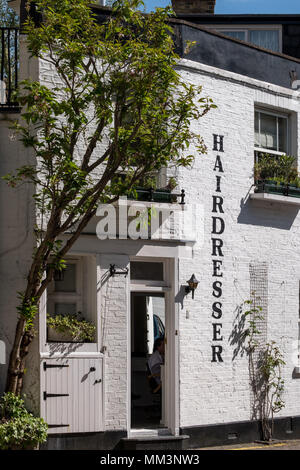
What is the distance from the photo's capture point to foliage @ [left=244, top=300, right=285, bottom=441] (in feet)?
53.7

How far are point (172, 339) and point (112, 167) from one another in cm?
383

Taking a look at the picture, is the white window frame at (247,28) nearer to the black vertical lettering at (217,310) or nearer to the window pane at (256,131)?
the window pane at (256,131)

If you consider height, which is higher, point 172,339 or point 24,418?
point 172,339

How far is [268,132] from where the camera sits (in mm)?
17484

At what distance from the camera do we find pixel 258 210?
55.3ft

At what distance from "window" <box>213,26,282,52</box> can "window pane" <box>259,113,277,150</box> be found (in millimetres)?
5195

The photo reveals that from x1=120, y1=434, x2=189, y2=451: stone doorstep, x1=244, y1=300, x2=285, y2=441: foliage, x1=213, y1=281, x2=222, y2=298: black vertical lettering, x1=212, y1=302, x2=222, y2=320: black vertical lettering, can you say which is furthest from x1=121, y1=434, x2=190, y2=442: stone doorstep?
x1=213, y1=281, x2=222, y2=298: black vertical lettering

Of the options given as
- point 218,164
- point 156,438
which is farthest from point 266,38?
point 156,438

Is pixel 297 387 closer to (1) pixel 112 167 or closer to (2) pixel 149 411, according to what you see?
(2) pixel 149 411

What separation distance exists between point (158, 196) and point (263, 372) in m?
3.97
